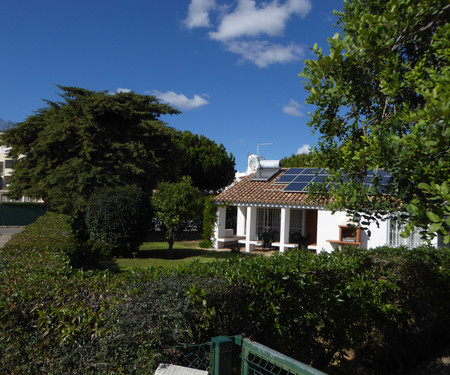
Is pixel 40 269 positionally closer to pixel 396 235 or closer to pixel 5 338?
pixel 5 338

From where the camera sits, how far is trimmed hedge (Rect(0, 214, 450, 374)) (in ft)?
10.9

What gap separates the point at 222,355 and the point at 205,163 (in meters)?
33.5

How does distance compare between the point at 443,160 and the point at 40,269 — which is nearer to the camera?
the point at 443,160

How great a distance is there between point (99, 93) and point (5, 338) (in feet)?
80.8

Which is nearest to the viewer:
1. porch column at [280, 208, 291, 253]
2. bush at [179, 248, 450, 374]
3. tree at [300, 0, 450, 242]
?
tree at [300, 0, 450, 242]

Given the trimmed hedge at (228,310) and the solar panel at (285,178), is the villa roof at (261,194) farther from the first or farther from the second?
the trimmed hedge at (228,310)

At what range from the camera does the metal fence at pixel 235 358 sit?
249 cm

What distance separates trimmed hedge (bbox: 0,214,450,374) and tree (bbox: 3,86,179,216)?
1638 cm

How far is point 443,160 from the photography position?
14.0 ft

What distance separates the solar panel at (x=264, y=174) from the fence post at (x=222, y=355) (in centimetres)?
2019

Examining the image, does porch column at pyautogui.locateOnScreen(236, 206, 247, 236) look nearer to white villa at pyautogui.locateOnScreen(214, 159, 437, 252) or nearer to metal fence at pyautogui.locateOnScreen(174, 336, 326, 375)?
white villa at pyautogui.locateOnScreen(214, 159, 437, 252)

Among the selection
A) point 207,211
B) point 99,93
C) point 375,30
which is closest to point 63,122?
point 99,93

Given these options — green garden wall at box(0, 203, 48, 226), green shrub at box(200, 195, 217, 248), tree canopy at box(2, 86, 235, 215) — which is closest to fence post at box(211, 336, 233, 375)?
green shrub at box(200, 195, 217, 248)

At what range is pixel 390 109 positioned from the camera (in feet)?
20.3
